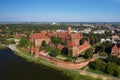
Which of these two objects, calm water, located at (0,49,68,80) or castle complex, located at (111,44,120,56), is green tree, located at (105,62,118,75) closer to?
calm water, located at (0,49,68,80)

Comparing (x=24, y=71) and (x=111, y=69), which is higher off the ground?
(x=111, y=69)

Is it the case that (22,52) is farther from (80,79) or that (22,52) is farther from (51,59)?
(80,79)

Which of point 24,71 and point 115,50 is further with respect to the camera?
point 115,50

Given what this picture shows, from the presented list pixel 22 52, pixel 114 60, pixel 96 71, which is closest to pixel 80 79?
pixel 96 71

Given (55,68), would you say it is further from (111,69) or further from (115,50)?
(115,50)

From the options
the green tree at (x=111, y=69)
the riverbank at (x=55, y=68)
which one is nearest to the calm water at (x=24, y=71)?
the riverbank at (x=55, y=68)

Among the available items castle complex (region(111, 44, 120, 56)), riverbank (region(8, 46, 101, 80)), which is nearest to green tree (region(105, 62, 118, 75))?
riverbank (region(8, 46, 101, 80))

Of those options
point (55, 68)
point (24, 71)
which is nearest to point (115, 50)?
point (55, 68)

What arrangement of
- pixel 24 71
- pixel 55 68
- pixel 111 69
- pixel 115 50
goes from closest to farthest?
pixel 111 69, pixel 24 71, pixel 55 68, pixel 115 50
